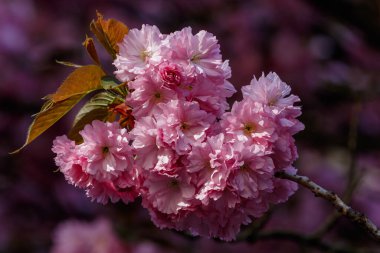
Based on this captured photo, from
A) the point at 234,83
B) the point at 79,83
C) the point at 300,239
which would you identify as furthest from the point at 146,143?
the point at 234,83

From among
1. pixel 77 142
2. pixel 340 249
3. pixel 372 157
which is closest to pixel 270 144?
pixel 77 142

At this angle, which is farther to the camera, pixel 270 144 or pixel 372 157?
pixel 372 157

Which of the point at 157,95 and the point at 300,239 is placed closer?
the point at 157,95

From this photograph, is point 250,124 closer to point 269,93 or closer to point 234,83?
point 269,93

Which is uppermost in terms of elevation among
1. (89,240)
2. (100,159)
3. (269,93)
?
(269,93)

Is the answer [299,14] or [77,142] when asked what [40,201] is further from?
[77,142]

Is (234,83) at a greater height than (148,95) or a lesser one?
lesser

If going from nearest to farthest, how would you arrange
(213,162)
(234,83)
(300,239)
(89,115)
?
(213,162)
(89,115)
(300,239)
(234,83)
